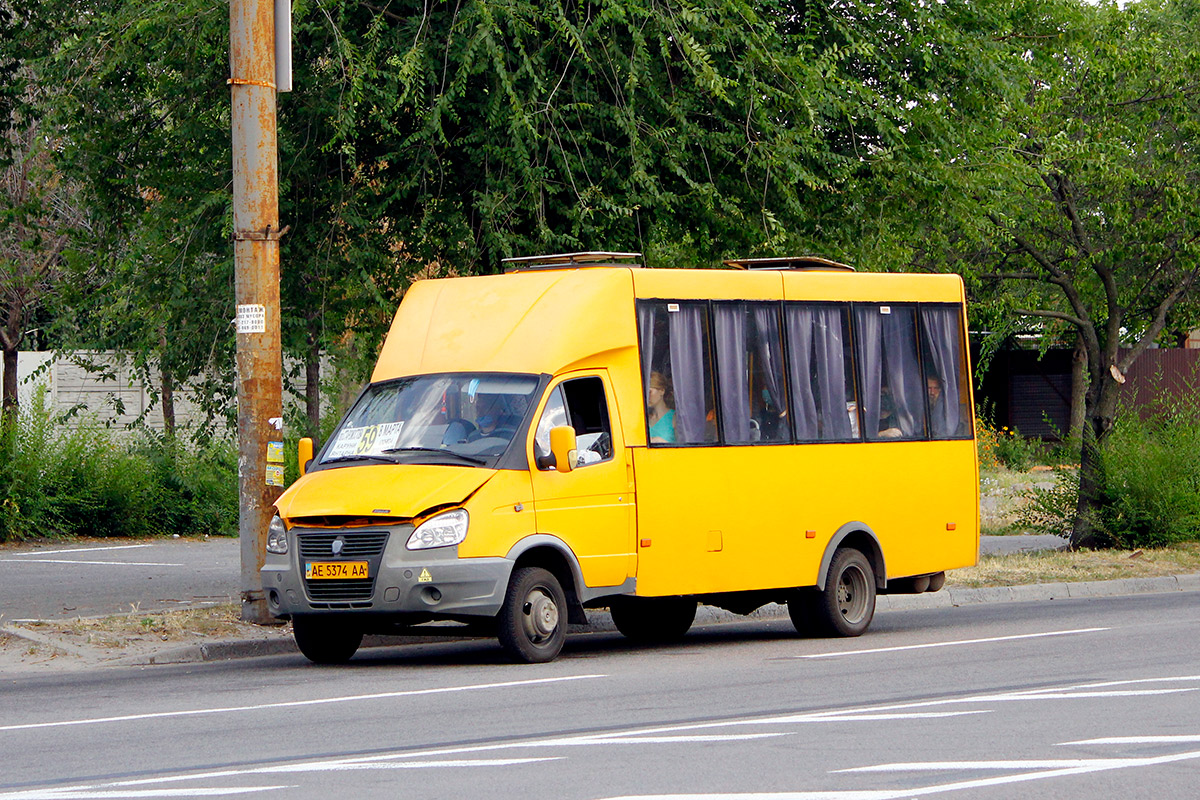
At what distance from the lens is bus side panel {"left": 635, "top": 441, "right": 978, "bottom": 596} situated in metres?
12.7

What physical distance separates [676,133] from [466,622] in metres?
6.02

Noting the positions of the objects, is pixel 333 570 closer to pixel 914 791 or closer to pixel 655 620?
pixel 655 620

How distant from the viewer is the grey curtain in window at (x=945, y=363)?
15.0 meters

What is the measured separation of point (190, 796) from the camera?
Answer: 6.80 metres

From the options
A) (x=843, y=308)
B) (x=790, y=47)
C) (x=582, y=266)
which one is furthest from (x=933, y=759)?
(x=790, y=47)

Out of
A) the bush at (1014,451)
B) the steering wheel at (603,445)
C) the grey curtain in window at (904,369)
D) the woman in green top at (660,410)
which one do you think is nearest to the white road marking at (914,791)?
the steering wheel at (603,445)

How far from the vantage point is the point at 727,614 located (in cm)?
1658

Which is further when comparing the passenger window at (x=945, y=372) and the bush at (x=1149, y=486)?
the bush at (x=1149, y=486)

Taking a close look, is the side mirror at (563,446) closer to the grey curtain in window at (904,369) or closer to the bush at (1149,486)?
the grey curtain in window at (904,369)

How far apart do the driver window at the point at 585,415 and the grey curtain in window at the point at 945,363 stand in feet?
12.7

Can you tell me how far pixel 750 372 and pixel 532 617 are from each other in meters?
3.11

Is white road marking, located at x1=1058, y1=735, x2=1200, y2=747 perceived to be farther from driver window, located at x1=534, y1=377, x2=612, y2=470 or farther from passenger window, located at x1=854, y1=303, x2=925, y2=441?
passenger window, located at x1=854, y1=303, x2=925, y2=441

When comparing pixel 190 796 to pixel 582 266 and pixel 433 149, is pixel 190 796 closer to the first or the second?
pixel 582 266

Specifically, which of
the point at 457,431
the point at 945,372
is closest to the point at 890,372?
the point at 945,372
